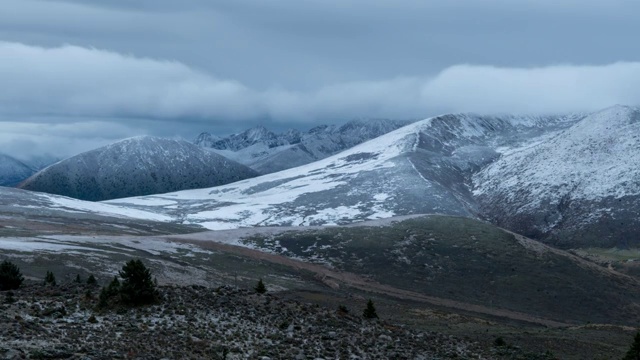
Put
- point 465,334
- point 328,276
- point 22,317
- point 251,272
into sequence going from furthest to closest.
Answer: point 328,276, point 251,272, point 465,334, point 22,317

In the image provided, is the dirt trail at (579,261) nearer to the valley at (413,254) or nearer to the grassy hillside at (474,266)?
the grassy hillside at (474,266)

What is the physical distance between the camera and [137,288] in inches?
1236

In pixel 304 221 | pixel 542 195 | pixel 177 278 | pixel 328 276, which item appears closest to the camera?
pixel 177 278

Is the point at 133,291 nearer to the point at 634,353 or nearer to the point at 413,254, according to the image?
the point at 634,353

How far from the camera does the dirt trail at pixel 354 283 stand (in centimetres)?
7688

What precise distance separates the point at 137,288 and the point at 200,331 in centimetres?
424

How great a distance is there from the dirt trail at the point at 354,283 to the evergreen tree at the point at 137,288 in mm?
47560

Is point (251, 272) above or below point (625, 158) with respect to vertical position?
below

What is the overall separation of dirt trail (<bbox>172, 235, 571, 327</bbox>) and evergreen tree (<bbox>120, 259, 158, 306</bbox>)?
1872 inches

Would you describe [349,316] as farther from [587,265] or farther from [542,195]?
[542,195]

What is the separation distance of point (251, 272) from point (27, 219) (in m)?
55.4

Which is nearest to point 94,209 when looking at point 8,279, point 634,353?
point 8,279

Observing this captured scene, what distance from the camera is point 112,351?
79.8 feet

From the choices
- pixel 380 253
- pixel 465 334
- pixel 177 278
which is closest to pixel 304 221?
pixel 380 253
